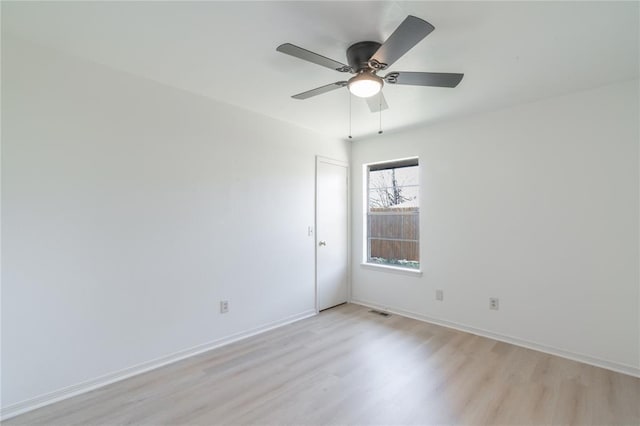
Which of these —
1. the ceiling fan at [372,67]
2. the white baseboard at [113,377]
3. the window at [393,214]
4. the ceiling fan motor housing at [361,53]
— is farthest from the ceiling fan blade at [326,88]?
the white baseboard at [113,377]

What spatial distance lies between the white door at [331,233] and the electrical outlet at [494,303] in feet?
6.41

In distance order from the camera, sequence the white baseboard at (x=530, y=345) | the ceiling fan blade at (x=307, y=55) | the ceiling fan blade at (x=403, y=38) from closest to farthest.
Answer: the ceiling fan blade at (x=403, y=38) < the ceiling fan blade at (x=307, y=55) < the white baseboard at (x=530, y=345)

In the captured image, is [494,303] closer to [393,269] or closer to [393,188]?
[393,269]

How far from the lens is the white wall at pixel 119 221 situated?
205 cm

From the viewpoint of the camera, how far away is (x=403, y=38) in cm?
162

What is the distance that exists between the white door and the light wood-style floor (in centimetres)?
113

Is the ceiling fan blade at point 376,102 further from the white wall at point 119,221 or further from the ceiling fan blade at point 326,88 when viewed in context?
the white wall at point 119,221

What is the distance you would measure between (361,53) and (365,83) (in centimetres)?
23

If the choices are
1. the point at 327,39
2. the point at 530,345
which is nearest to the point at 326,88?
the point at 327,39

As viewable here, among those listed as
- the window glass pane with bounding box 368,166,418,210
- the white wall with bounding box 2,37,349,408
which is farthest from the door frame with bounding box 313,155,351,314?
the white wall with bounding box 2,37,349,408

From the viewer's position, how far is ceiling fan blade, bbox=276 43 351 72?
1679 millimetres

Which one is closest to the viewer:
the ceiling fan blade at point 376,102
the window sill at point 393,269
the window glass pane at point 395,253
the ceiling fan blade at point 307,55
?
the ceiling fan blade at point 307,55

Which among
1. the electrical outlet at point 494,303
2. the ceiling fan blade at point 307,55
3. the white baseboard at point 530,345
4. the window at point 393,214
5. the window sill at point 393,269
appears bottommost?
the white baseboard at point 530,345

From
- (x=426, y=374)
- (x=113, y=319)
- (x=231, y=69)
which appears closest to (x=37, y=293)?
(x=113, y=319)
